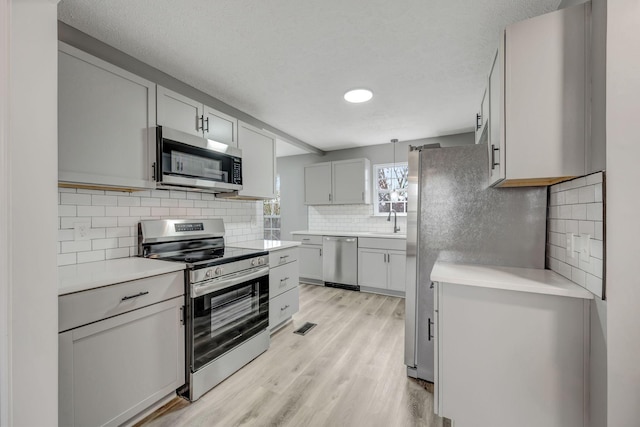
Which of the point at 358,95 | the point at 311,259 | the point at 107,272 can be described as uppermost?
the point at 358,95

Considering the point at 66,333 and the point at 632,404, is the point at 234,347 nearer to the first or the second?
the point at 66,333

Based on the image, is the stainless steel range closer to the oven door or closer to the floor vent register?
the oven door

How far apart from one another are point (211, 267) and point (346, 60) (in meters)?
1.84

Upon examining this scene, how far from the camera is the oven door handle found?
1.81 metres

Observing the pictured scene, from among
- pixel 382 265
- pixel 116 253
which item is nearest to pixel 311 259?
pixel 382 265

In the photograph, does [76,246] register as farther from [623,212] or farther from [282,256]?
[623,212]

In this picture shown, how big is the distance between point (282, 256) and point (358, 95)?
1.79 meters

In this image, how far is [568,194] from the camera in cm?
141

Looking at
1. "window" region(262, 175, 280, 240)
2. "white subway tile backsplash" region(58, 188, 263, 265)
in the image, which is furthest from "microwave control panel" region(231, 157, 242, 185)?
"window" region(262, 175, 280, 240)

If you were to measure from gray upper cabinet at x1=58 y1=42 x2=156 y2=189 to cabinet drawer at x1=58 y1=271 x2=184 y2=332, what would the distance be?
69cm

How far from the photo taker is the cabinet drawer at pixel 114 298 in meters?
1.29

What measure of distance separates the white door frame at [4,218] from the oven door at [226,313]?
3.08 feet

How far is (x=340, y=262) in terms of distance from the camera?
429 centimetres

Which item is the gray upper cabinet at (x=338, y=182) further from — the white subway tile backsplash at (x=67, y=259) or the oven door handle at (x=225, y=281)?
the white subway tile backsplash at (x=67, y=259)
